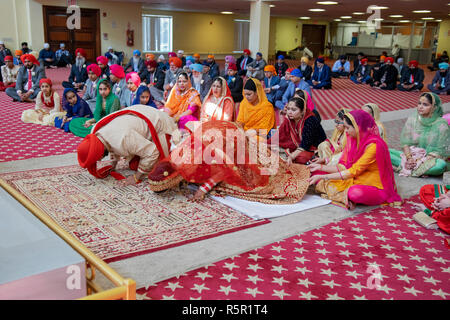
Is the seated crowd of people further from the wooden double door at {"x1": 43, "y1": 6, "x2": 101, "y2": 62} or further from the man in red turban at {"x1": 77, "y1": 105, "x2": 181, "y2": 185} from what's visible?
the wooden double door at {"x1": 43, "y1": 6, "x2": 101, "y2": 62}

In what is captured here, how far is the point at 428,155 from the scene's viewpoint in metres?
3.99

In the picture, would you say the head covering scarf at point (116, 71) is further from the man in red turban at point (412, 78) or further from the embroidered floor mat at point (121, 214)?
the man in red turban at point (412, 78)

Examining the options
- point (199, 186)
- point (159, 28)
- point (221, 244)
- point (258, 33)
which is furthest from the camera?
point (159, 28)

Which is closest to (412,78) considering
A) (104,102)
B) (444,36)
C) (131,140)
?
(104,102)

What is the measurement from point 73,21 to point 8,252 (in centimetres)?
1388

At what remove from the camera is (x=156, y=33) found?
18.3 metres

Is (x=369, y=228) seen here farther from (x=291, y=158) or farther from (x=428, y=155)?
(x=428, y=155)

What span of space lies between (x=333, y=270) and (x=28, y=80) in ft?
22.8

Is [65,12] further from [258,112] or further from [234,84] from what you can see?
[258,112]

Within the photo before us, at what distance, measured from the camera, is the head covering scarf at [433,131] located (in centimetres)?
395

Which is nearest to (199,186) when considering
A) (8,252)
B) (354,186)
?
(354,186)

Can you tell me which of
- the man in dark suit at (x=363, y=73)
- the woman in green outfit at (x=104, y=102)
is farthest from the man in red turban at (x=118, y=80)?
the man in dark suit at (x=363, y=73)

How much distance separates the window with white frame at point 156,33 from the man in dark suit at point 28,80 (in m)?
10.7
